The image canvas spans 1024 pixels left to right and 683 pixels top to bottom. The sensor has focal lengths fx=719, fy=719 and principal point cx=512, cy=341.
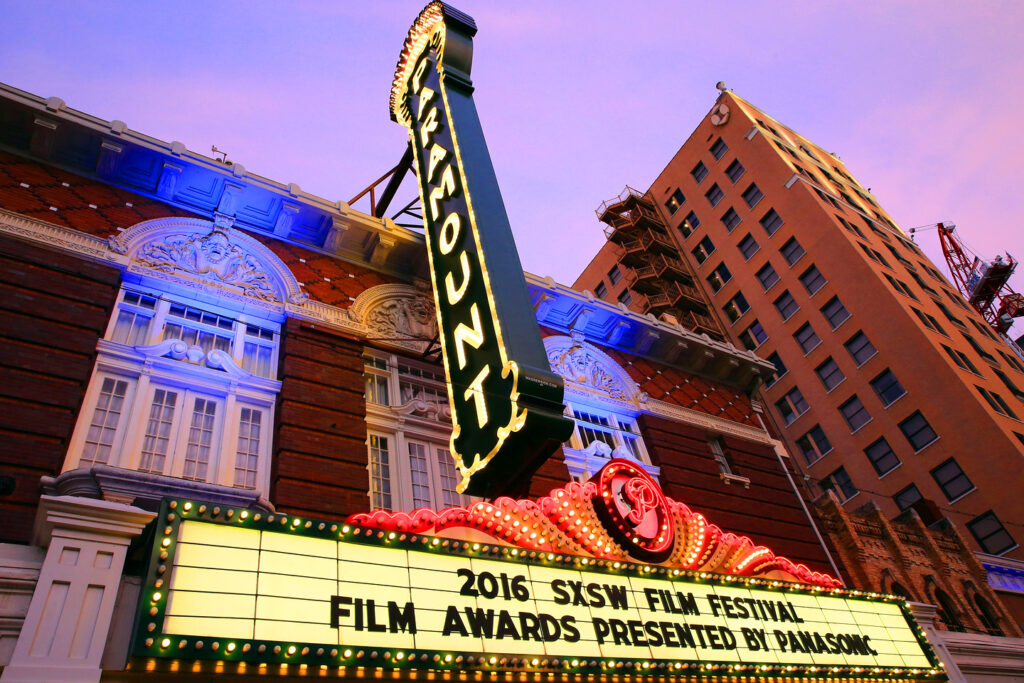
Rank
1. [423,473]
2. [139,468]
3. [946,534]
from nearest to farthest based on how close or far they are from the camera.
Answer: [139,468] < [423,473] < [946,534]

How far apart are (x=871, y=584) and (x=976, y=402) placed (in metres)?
17.6

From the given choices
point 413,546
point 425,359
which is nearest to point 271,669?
point 413,546

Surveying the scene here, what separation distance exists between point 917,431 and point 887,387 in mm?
2724

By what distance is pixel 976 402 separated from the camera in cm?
3120

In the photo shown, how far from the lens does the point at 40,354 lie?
10.1m

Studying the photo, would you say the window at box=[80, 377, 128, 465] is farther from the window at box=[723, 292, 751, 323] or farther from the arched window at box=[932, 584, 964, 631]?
the window at box=[723, 292, 751, 323]

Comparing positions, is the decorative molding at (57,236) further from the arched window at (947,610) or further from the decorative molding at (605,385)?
the arched window at (947,610)

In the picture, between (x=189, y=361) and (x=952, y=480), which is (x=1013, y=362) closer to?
(x=952, y=480)

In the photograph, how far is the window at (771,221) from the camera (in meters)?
43.4

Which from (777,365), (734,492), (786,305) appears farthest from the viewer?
(786,305)

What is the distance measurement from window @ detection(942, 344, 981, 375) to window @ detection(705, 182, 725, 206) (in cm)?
1796

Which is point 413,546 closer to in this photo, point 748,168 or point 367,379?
point 367,379

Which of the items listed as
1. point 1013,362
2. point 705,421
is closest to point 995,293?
point 1013,362

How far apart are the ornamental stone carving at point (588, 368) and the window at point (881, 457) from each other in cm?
2221
